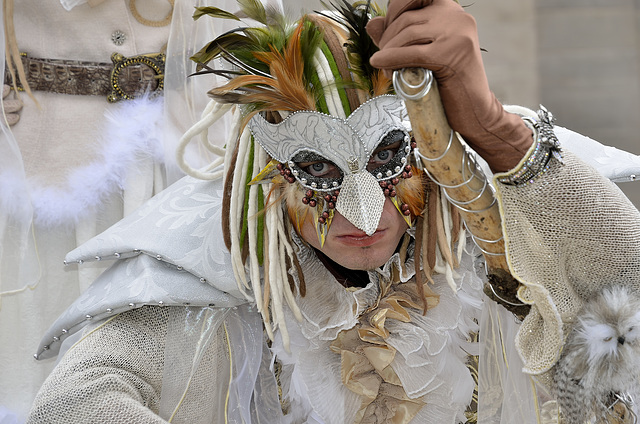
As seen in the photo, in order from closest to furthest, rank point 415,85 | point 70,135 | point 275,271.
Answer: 1. point 415,85
2. point 275,271
3. point 70,135

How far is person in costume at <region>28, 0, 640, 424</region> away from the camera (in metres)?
1.48

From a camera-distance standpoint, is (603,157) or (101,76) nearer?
(603,157)

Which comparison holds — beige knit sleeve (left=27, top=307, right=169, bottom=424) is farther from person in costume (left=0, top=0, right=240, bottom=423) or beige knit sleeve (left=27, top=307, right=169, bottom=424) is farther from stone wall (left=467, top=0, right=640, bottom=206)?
stone wall (left=467, top=0, right=640, bottom=206)

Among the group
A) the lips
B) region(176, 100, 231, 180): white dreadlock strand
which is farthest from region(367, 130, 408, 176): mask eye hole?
region(176, 100, 231, 180): white dreadlock strand

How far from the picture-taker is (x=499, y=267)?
1.28 m

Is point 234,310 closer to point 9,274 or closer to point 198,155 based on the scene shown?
point 198,155

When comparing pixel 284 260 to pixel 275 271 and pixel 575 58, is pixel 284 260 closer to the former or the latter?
pixel 275 271

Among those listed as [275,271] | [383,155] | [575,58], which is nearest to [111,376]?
[275,271]

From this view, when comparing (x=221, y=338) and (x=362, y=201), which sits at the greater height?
(x=362, y=201)

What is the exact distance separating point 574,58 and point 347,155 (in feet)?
11.0

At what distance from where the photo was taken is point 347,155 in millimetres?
1473

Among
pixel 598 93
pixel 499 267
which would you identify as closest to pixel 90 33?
pixel 499 267

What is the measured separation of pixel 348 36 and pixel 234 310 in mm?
642

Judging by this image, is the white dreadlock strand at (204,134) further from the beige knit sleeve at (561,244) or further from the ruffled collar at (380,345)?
the beige knit sleeve at (561,244)
